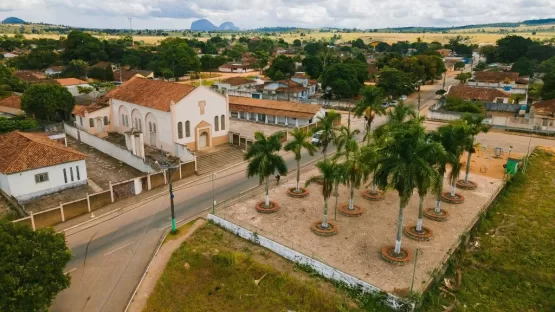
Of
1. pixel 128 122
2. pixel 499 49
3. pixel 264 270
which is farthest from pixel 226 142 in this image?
pixel 499 49

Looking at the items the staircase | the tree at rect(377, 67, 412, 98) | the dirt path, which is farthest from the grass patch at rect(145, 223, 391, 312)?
the tree at rect(377, 67, 412, 98)

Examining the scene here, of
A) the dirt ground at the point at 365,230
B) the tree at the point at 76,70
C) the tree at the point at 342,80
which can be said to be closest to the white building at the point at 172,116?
the dirt ground at the point at 365,230

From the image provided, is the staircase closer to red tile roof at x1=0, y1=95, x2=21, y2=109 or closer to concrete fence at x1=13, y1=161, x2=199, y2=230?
concrete fence at x1=13, y1=161, x2=199, y2=230

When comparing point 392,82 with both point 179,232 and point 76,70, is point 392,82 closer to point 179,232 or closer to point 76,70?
point 179,232

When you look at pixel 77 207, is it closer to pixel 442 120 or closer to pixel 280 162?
pixel 280 162

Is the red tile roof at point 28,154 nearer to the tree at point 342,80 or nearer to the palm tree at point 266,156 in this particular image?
the palm tree at point 266,156
